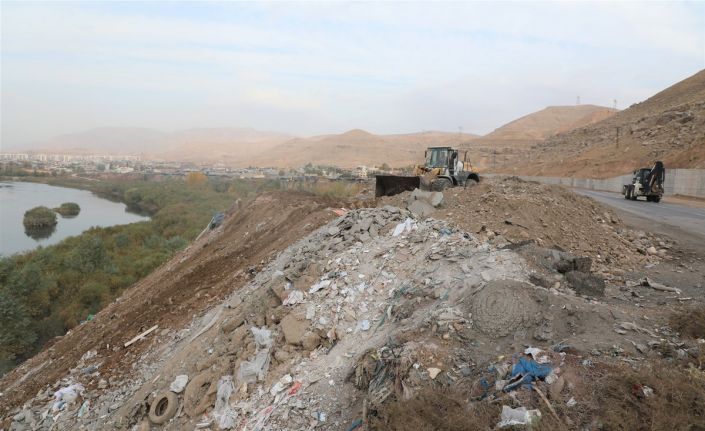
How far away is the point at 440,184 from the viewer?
44.4 feet

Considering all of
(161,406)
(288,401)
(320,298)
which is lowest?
(161,406)

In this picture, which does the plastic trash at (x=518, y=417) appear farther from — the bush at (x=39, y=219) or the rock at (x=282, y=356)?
the bush at (x=39, y=219)

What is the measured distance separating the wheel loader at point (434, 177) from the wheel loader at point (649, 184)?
327 inches

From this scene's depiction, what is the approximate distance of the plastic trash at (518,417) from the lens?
10.0 ft

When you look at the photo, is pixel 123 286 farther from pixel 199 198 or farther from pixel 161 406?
pixel 199 198

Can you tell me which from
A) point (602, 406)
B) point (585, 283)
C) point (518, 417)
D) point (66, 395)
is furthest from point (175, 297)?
point (602, 406)

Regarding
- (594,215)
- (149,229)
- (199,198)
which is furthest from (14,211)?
(594,215)

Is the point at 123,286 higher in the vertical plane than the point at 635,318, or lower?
lower

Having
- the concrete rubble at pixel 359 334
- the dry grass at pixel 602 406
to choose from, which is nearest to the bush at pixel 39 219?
the concrete rubble at pixel 359 334

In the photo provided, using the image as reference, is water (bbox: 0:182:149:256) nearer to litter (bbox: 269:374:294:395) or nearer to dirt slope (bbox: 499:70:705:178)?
litter (bbox: 269:374:294:395)

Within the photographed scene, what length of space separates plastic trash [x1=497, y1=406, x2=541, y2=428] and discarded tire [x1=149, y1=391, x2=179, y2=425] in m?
4.05

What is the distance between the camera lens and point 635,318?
4.53 m

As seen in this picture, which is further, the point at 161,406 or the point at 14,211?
the point at 14,211

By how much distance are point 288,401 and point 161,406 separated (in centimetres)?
205
